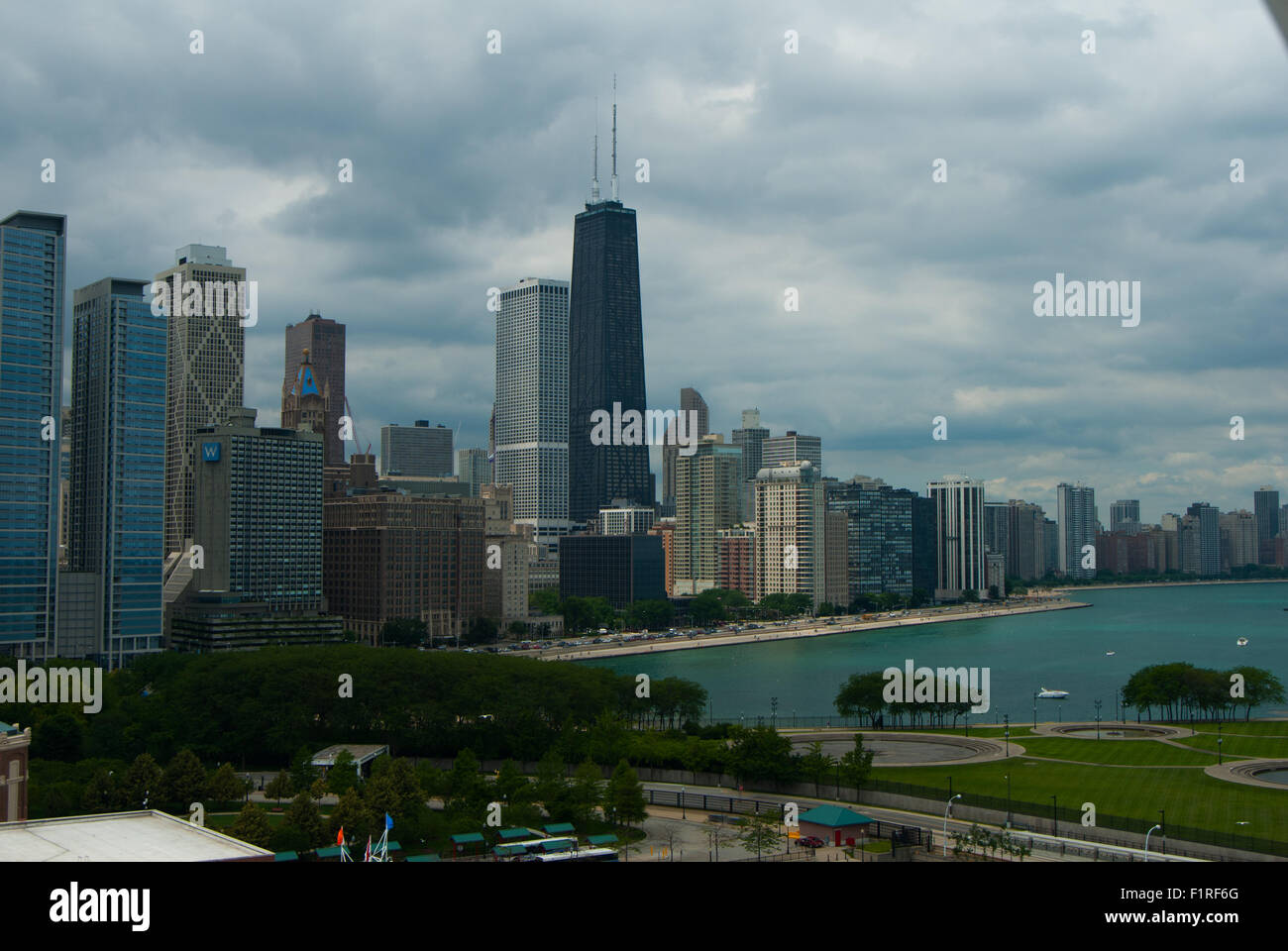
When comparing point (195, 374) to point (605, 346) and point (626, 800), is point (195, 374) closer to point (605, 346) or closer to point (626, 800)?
point (605, 346)

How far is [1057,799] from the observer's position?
26516mm

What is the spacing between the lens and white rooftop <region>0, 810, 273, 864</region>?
9.78 m

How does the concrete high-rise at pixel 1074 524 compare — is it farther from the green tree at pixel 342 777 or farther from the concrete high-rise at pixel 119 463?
the green tree at pixel 342 777

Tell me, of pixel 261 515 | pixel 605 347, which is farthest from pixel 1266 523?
pixel 261 515

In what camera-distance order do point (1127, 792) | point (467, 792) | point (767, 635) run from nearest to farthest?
point (467, 792), point (1127, 792), point (767, 635)

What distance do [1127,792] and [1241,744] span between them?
9.78 metres

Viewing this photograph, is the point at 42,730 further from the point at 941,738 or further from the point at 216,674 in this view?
the point at 941,738

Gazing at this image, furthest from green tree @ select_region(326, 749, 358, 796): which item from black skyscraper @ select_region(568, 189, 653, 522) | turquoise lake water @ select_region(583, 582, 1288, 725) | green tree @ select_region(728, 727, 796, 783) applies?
black skyscraper @ select_region(568, 189, 653, 522)

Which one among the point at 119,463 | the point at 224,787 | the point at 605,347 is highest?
the point at 605,347

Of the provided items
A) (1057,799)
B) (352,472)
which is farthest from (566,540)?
(1057,799)

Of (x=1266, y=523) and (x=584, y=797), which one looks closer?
(x=584, y=797)

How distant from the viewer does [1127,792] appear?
27.5m
